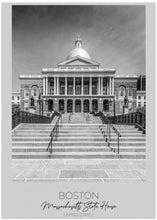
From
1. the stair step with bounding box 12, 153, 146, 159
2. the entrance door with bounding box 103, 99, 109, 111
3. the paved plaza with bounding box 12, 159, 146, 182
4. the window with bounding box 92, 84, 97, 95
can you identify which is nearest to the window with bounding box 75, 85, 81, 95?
the window with bounding box 92, 84, 97, 95

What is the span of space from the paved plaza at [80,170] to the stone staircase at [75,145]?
1.19ft

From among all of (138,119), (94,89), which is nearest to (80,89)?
(94,89)

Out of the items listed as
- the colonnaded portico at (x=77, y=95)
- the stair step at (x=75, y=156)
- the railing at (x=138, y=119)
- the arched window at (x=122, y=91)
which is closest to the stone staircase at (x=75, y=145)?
the stair step at (x=75, y=156)

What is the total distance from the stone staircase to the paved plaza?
1.19 ft

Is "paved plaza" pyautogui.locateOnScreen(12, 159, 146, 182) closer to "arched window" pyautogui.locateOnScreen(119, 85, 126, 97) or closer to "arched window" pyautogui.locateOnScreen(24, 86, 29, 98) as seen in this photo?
"arched window" pyautogui.locateOnScreen(119, 85, 126, 97)

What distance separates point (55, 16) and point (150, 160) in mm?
4762

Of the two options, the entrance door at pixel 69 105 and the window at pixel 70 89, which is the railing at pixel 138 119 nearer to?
→ the entrance door at pixel 69 105

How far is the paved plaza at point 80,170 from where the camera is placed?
174 inches

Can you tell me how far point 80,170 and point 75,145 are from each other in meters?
2.67

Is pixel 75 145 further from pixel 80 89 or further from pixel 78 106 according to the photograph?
pixel 80 89

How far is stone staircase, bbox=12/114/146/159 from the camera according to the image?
21.4 feet

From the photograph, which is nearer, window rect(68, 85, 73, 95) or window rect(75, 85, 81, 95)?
window rect(68, 85, 73, 95)
